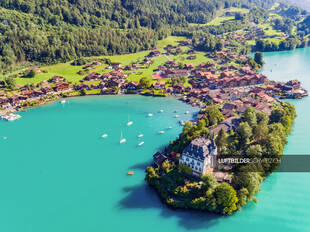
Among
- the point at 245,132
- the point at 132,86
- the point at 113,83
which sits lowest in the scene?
the point at 132,86

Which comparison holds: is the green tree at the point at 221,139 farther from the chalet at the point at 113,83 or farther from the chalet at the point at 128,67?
the chalet at the point at 128,67

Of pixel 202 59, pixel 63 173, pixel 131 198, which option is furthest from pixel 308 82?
pixel 63 173

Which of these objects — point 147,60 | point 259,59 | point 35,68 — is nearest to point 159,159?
point 147,60

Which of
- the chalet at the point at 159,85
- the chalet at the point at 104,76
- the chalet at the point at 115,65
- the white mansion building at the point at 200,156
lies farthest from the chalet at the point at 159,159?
the chalet at the point at 115,65

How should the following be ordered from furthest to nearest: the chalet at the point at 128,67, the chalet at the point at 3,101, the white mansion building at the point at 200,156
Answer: the chalet at the point at 128,67 → the chalet at the point at 3,101 → the white mansion building at the point at 200,156

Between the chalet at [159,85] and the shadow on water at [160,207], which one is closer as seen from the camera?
the shadow on water at [160,207]

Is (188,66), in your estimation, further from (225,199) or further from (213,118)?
(225,199)
